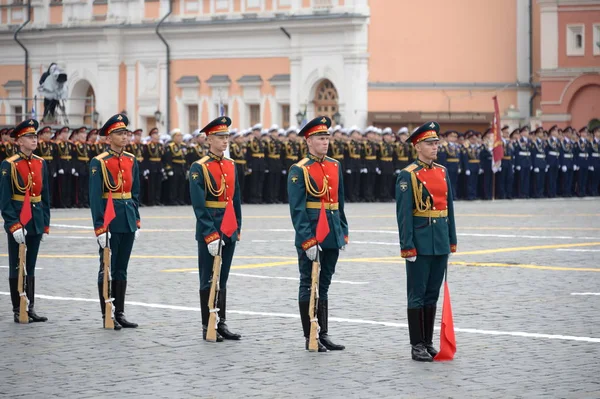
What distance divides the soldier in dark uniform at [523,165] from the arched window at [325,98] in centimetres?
1322

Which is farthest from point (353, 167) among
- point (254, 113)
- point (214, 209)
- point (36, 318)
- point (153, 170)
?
point (214, 209)

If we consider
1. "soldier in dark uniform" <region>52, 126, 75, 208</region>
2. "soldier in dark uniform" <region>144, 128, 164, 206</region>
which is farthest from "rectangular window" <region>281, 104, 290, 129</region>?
"soldier in dark uniform" <region>52, 126, 75, 208</region>

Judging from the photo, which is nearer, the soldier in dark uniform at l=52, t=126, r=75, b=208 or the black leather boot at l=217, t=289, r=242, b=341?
the black leather boot at l=217, t=289, r=242, b=341

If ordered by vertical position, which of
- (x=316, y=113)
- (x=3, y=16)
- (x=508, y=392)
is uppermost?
(x=3, y=16)

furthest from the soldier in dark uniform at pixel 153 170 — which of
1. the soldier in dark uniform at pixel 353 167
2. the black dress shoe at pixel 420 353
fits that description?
the black dress shoe at pixel 420 353

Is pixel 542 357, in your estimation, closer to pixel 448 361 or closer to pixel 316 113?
pixel 448 361

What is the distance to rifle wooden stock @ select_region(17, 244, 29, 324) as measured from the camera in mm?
14391

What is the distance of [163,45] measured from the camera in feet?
182

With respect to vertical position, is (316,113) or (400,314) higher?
(316,113)

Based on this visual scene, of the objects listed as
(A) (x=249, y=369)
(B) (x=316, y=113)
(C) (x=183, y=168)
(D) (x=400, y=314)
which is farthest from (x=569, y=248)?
(B) (x=316, y=113)

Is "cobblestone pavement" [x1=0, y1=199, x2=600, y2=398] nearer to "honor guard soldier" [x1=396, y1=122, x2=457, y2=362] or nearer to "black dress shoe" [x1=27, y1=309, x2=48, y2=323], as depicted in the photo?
"black dress shoe" [x1=27, y1=309, x2=48, y2=323]

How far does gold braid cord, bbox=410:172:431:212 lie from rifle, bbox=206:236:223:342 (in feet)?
6.50

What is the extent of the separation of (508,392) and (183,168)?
25.0 metres

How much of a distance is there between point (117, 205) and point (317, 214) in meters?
2.34
